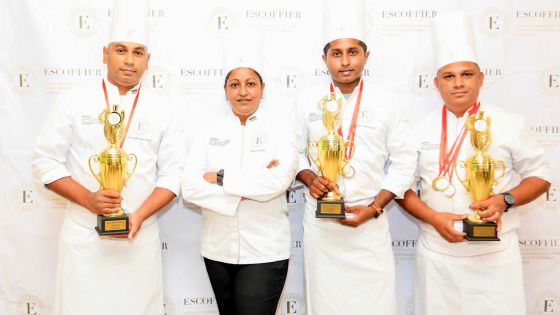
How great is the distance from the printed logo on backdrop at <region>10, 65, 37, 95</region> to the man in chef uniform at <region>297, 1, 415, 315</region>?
4.67 ft

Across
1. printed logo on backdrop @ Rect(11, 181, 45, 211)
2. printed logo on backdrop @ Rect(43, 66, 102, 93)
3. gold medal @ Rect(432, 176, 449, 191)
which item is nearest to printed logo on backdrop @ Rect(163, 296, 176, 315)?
printed logo on backdrop @ Rect(11, 181, 45, 211)

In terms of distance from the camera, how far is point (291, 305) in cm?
248

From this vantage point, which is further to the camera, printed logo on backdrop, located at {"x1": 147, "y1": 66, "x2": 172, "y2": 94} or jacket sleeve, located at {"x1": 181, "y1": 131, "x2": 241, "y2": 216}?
printed logo on backdrop, located at {"x1": 147, "y1": 66, "x2": 172, "y2": 94}

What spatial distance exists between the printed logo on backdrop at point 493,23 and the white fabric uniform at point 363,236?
801mm

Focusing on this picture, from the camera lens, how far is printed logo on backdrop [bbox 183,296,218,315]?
Answer: 8.10ft

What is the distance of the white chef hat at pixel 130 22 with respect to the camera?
1.94 m

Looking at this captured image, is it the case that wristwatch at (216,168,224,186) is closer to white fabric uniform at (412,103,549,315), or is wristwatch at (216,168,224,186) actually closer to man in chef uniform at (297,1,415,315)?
man in chef uniform at (297,1,415,315)

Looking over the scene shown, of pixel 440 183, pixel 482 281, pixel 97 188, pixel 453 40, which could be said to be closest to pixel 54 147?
pixel 97 188

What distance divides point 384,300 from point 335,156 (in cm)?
64

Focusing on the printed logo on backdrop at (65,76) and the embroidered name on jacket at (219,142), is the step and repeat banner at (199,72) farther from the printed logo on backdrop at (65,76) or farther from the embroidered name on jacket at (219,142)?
the embroidered name on jacket at (219,142)

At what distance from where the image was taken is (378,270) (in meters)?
1.95

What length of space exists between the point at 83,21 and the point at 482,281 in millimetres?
2146

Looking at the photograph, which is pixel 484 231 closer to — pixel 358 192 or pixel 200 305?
pixel 358 192

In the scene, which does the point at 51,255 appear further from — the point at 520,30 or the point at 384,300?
the point at 520,30
